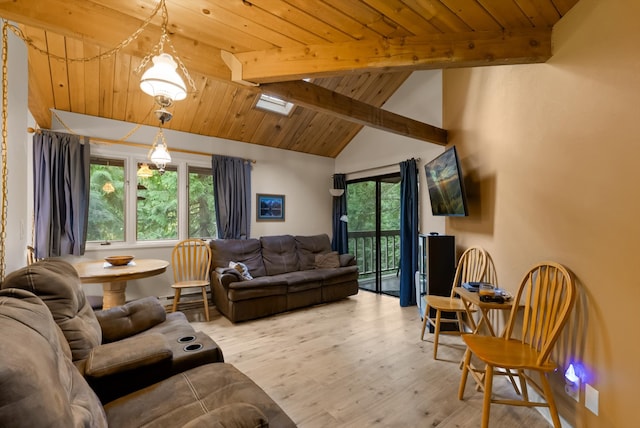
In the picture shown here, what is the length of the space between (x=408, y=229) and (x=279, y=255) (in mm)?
2131

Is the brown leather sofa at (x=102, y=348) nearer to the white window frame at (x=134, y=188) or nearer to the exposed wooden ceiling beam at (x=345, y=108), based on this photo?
the exposed wooden ceiling beam at (x=345, y=108)

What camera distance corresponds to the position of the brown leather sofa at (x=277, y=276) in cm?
358

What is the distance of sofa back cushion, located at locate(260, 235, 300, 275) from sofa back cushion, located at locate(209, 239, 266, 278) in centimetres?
10

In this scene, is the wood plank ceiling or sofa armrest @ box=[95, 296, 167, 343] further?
sofa armrest @ box=[95, 296, 167, 343]

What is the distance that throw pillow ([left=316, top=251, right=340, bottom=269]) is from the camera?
4.70 meters

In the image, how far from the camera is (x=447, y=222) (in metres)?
3.87

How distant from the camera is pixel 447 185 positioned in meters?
3.02

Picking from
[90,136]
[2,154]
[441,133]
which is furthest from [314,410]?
[90,136]

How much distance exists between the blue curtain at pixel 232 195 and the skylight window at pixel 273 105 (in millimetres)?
962

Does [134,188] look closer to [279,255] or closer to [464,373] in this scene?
[279,255]

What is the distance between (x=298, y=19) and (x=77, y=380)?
7.15 feet

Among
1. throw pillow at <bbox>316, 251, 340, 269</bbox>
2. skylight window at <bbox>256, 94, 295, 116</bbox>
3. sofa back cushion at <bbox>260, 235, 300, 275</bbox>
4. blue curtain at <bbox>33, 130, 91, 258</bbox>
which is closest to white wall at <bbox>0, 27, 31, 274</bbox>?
blue curtain at <bbox>33, 130, 91, 258</bbox>

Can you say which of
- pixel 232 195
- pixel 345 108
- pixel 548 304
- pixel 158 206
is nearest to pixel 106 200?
pixel 158 206

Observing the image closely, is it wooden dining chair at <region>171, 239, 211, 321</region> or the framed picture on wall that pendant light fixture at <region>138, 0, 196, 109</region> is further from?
the framed picture on wall
